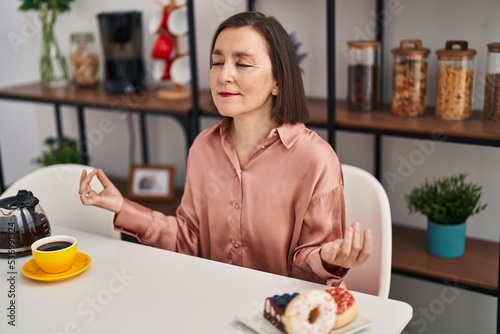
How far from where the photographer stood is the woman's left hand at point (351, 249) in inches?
42.1

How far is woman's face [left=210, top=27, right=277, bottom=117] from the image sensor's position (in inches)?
52.1

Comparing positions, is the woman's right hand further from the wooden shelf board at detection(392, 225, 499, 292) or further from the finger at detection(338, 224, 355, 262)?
the wooden shelf board at detection(392, 225, 499, 292)

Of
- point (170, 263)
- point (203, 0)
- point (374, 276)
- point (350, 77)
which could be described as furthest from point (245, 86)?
point (203, 0)

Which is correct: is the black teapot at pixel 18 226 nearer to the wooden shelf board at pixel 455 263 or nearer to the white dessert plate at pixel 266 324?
the white dessert plate at pixel 266 324

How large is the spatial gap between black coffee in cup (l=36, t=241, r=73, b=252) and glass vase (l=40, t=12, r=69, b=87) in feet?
4.84

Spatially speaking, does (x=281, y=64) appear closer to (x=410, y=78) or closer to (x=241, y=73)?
(x=241, y=73)

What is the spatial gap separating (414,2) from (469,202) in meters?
0.61

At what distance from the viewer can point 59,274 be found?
3.94 ft

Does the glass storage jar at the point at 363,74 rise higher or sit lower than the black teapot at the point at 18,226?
higher

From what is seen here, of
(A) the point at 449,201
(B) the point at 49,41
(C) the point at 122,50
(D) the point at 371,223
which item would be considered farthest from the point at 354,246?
(B) the point at 49,41

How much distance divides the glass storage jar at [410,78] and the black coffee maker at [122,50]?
3.31 ft

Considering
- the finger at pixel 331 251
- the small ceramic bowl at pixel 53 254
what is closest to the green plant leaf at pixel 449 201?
the finger at pixel 331 251

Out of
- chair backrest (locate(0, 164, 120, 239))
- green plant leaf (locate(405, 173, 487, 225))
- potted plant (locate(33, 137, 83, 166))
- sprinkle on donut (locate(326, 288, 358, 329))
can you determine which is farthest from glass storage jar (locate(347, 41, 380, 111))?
potted plant (locate(33, 137, 83, 166))

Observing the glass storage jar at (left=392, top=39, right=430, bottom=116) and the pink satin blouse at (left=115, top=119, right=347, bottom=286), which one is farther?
the glass storage jar at (left=392, top=39, right=430, bottom=116)
